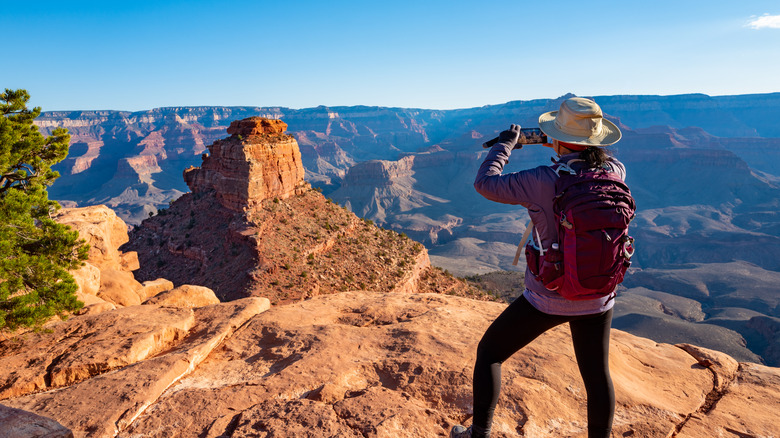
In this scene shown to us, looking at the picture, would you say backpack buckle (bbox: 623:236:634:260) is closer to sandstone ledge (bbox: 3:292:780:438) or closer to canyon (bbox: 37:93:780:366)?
canyon (bbox: 37:93:780:366)

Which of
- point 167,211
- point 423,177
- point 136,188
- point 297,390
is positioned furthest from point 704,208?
point 136,188

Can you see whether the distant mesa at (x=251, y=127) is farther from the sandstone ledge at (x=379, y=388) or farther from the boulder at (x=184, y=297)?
the sandstone ledge at (x=379, y=388)

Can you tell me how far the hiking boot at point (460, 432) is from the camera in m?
3.29

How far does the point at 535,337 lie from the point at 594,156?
133 cm

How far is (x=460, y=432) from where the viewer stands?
11.0ft

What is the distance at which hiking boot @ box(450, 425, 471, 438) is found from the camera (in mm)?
3289

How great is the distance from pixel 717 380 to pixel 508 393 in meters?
2.84

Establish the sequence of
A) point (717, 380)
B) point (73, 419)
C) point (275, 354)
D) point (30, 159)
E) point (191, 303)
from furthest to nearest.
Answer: point (191, 303) < point (30, 159) < point (275, 354) < point (717, 380) < point (73, 419)

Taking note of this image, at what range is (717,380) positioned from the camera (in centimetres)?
491

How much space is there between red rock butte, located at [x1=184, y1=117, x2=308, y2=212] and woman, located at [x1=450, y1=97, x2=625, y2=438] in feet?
73.4

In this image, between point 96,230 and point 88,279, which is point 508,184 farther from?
point 96,230

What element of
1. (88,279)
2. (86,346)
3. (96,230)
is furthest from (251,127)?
(86,346)

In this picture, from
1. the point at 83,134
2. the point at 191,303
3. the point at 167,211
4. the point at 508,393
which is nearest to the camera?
the point at 508,393

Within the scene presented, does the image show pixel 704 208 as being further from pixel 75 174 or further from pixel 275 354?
pixel 75 174
